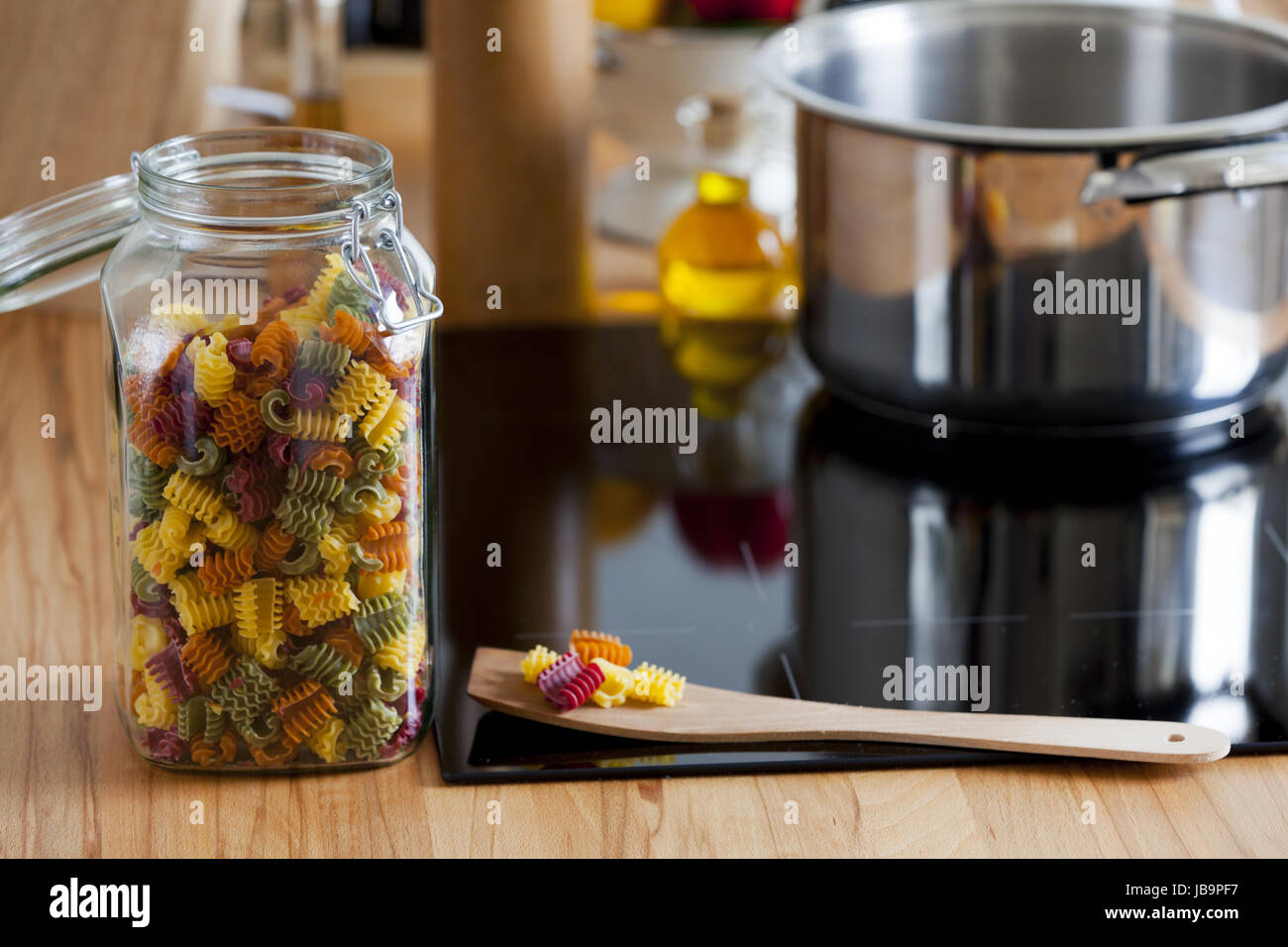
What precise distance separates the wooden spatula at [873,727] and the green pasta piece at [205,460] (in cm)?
17

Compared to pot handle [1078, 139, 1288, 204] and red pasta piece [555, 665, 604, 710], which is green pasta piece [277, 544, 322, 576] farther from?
pot handle [1078, 139, 1288, 204]

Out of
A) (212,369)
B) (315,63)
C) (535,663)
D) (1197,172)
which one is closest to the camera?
(212,369)

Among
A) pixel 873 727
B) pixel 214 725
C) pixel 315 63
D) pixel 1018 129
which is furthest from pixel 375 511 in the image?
pixel 315 63

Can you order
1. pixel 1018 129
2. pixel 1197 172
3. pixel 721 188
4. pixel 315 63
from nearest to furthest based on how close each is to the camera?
1. pixel 1197 172
2. pixel 1018 129
3. pixel 721 188
4. pixel 315 63

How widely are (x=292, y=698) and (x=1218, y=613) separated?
0.45m

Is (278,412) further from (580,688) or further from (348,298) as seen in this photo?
(580,688)

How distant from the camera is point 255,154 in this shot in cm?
70

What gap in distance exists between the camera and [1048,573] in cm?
85

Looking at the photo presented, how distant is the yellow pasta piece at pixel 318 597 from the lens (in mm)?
639

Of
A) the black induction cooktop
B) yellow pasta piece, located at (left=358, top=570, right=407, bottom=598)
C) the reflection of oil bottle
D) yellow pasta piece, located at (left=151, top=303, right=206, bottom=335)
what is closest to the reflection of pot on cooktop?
the black induction cooktop

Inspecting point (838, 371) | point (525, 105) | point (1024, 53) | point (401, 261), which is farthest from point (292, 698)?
point (1024, 53)

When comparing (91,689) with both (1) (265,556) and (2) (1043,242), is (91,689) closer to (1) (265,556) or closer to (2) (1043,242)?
(1) (265,556)

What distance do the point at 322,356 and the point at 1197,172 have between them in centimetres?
46

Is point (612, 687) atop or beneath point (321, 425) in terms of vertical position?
beneath
